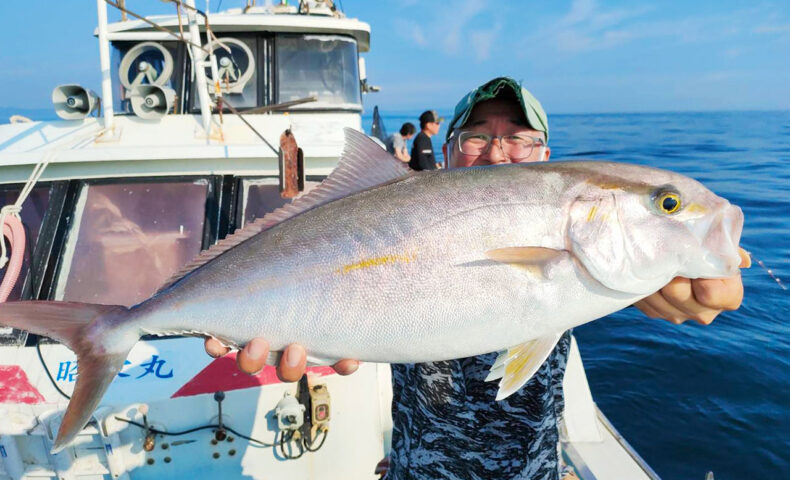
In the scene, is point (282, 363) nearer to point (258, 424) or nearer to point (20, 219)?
point (258, 424)

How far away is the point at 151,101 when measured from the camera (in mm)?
4508

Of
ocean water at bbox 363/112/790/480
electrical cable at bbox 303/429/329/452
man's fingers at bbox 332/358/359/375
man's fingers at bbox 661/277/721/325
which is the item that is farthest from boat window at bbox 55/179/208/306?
ocean water at bbox 363/112/790/480

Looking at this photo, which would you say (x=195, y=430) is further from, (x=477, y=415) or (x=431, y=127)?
(x=431, y=127)

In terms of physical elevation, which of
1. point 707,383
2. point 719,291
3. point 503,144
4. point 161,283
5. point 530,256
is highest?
point 503,144

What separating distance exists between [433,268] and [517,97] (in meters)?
1.16

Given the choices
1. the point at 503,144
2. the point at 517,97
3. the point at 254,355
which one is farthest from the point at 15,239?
the point at 517,97

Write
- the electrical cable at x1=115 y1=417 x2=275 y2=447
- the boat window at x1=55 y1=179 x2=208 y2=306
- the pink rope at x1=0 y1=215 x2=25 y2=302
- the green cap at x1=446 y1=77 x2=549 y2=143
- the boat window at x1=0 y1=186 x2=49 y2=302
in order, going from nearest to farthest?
1. the green cap at x1=446 y1=77 x2=549 y2=143
2. the electrical cable at x1=115 y1=417 x2=275 y2=447
3. the pink rope at x1=0 y1=215 x2=25 y2=302
4. the boat window at x1=0 y1=186 x2=49 y2=302
5. the boat window at x1=55 y1=179 x2=208 y2=306

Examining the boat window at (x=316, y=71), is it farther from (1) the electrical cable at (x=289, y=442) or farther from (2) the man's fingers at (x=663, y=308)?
(2) the man's fingers at (x=663, y=308)

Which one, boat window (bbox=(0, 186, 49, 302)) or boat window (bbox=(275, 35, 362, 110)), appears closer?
boat window (bbox=(0, 186, 49, 302))

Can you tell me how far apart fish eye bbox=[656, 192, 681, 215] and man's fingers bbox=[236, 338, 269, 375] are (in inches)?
56.8

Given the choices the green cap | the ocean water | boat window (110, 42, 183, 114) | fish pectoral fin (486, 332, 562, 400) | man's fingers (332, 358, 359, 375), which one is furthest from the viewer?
boat window (110, 42, 183, 114)

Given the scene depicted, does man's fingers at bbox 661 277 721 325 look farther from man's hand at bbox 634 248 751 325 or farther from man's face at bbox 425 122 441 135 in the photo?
man's face at bbox 425 122 441 135

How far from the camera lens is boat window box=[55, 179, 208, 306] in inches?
141

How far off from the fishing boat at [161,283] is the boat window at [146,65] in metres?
0.06
